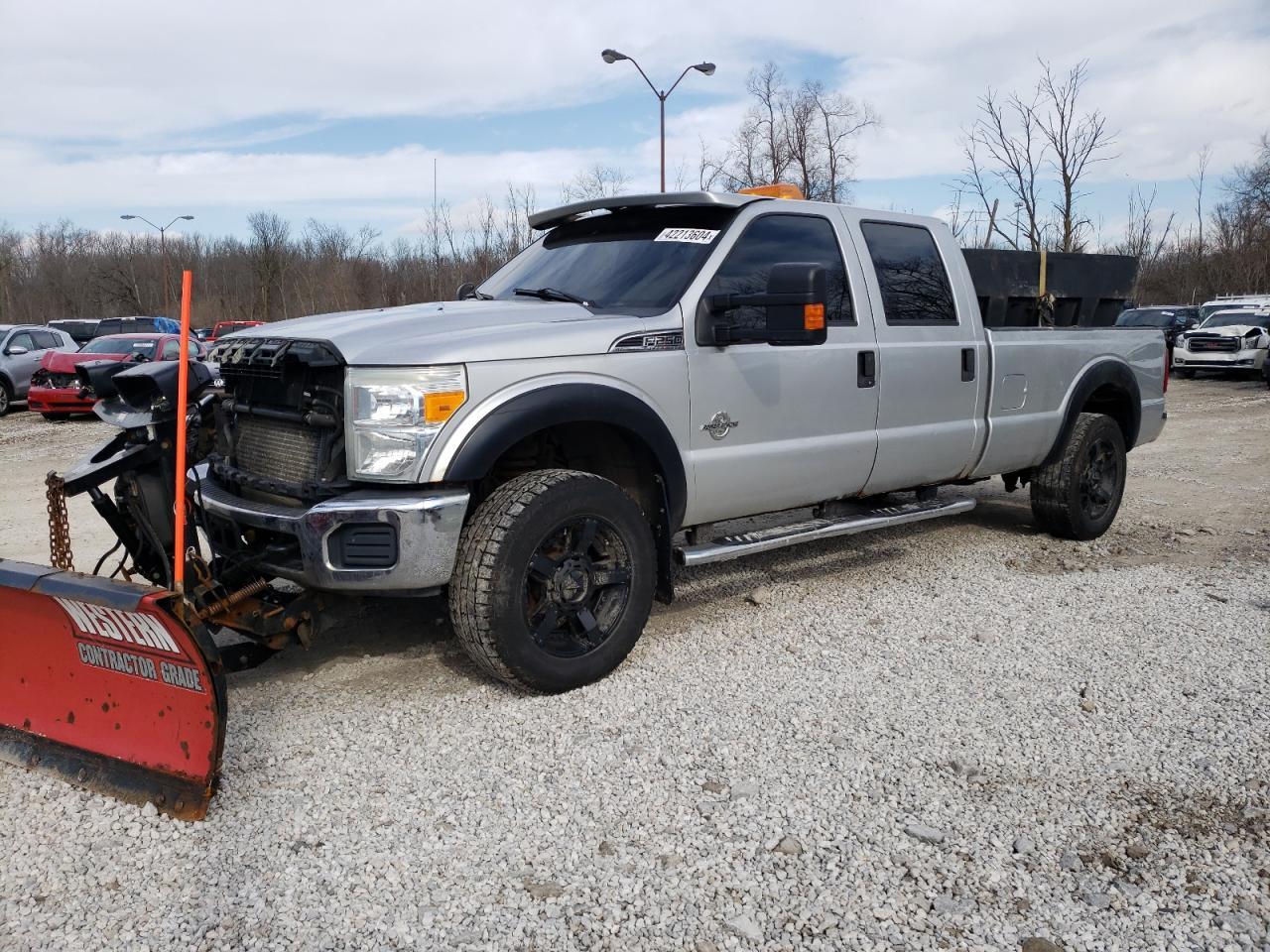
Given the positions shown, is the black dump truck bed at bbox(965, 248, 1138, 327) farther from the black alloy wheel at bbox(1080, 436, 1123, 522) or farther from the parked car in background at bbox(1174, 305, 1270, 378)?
the parked car in background at bbox(1174, 305, 1270, 378)

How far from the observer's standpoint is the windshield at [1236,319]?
78.2 ft

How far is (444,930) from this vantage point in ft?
8.57

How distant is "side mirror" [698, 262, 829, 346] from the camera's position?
4.16 metres

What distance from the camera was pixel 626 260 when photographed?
480cm

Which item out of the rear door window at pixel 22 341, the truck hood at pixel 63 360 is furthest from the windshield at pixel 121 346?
the rear door window at pixel 22 341

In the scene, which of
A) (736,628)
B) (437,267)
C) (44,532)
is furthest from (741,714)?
(437,267)

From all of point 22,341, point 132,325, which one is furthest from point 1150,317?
point 132,325

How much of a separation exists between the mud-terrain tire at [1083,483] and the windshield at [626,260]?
3173 mm

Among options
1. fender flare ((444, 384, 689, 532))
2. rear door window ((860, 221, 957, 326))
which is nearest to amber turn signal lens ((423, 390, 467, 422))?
fender flare ((444, 384, 689, 532))

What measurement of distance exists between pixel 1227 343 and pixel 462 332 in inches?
949

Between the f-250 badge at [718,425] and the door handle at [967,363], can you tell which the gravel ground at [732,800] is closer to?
the f-250 badge at [718,425]

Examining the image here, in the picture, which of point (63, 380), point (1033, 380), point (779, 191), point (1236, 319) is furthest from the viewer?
point (1236, 319)

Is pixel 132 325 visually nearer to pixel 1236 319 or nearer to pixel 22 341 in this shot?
pixel 22 341

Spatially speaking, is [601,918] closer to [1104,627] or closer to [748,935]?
[748,935]
